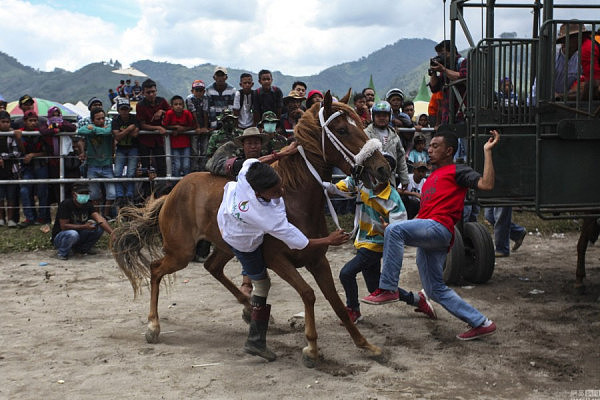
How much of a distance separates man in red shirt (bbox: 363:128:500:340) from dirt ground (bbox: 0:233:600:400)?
0.98 ft

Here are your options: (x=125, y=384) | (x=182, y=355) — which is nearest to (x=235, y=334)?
(x=182, y=355)

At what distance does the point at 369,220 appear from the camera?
579cm

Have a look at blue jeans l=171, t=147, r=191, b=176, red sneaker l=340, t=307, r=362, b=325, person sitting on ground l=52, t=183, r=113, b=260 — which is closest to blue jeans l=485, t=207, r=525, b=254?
red sneaker l=340, t=307, r=362, b=325

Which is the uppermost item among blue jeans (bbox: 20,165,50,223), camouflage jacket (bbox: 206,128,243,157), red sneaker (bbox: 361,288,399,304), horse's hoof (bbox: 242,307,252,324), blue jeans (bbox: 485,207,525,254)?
camouflage jacket (bbox: 206,128,243,157)

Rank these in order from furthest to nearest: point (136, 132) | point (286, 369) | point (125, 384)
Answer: point (136, 132) → point (286, 369) → point (125, 384)

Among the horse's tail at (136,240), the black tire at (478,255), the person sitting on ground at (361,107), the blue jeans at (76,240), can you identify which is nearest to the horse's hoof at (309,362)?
the horse's tail at (136,240)

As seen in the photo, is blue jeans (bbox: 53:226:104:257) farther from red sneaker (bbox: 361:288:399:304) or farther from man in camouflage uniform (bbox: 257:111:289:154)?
red sneaker (bbox: 361:288:399:304)

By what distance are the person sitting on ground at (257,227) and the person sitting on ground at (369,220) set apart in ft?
3.25

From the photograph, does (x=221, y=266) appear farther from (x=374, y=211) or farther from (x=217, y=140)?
(x=374, y=211)

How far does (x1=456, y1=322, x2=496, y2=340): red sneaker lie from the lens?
17.4ft

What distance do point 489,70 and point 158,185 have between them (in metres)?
5.62

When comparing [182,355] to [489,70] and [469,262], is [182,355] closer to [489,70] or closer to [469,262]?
[469,262]

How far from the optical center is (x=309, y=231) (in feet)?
16.5

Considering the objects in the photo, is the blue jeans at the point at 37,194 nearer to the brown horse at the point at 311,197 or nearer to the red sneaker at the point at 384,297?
the brown horse at the point at 311,197
